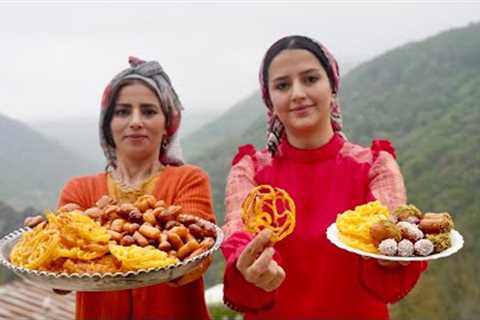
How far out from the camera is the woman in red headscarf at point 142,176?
8.41 ft

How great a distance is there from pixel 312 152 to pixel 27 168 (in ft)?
20.6

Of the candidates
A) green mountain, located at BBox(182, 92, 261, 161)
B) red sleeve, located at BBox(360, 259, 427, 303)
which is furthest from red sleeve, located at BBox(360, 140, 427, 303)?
green mountain, located at BBox(182, 92, 261, 161)

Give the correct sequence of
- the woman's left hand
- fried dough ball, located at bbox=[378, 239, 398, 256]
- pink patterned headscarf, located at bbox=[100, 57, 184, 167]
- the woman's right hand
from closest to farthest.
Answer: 1. the woman's right hand
2. fried dough ball, located at bbox=[378, 239, 398, 256]
3. the woman's left hand
4. pink patterned headscarf, located at bbox=[100, 57, 184, 167]

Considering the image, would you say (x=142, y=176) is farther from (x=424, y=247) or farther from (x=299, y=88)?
(x=424, y=247)

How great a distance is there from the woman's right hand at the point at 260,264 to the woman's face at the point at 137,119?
94 cm

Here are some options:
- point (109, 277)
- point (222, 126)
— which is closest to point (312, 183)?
point (109, 277)

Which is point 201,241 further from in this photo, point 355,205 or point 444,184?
point 444,184

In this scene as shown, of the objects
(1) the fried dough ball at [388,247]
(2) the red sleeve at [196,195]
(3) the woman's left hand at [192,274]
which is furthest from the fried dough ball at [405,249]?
(2) the red sleeve at [196,195]

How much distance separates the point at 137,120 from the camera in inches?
102

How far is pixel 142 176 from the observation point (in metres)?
2.78

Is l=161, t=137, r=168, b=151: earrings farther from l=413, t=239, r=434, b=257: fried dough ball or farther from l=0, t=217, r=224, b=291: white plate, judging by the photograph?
l=413, t=239, r=434, b=257: fried dough ball

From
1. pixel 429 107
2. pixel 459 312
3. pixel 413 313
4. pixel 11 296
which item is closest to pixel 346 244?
pixel 11 296

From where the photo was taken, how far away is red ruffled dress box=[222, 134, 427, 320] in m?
2.29

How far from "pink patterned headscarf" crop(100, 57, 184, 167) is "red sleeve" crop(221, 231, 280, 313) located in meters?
0.86
